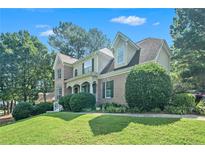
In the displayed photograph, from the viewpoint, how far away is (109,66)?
50.3 ft

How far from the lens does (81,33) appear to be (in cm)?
1339

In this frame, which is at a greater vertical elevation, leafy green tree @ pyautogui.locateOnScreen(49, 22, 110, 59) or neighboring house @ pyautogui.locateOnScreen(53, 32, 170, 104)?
leafy green tree @ pyautogui.locateOnScreen(49, 22, 110, 59)

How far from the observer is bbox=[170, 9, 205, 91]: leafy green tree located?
10.2 metres

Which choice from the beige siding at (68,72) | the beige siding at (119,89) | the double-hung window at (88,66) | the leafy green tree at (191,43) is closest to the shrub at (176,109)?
the leafy green tree at (191,43)

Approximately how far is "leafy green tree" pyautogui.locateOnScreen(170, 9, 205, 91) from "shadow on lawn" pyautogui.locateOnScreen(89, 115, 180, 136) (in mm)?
3607

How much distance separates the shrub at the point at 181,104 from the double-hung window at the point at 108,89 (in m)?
4.89

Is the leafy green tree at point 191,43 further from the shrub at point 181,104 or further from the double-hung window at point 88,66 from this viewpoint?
the double-hung window at point 88,66

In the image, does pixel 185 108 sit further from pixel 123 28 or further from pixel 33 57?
pixel 33 57

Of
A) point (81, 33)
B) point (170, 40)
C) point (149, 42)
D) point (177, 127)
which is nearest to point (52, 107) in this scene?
point (81, 33)

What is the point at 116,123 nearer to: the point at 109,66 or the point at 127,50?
the point at 127,50

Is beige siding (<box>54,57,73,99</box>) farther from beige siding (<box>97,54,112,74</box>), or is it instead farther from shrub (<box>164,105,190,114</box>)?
shrub (<box>164,105,190,114</box>)

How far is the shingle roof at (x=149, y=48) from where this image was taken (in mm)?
12227

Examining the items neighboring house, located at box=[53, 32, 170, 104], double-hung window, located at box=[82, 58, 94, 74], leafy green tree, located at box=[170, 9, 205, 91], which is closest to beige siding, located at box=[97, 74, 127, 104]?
neighboring house, located at box=[53, 32, 170, 104]

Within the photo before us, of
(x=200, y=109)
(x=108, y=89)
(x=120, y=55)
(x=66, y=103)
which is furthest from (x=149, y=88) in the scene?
(x=66, y=103)
